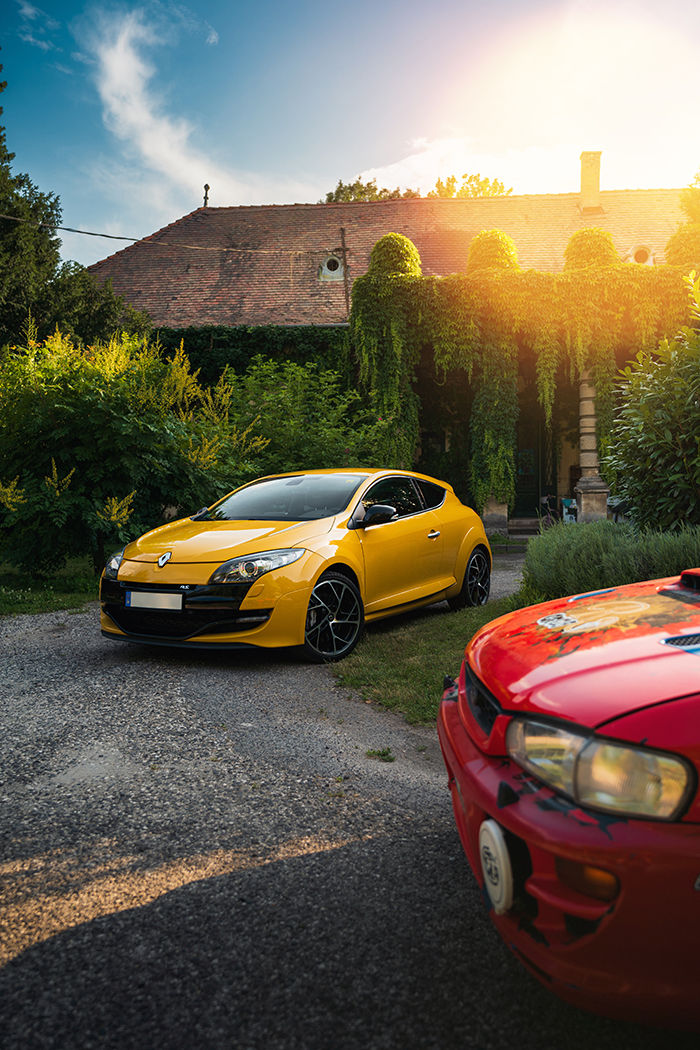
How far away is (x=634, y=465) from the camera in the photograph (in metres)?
6.48

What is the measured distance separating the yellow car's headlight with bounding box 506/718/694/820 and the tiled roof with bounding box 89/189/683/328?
66.1ft

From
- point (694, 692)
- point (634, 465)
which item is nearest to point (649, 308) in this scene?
point (634, 465)

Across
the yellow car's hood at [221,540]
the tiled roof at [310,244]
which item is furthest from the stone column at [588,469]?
the yellow car's hood at [221,540]

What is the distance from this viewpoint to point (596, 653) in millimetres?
1931

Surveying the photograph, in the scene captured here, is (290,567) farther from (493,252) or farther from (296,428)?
(493,252)

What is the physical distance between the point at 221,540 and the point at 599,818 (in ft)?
14.2

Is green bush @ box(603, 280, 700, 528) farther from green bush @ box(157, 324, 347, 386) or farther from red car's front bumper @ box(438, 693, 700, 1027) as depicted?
green bush @ box(157, 324, 347, 386)

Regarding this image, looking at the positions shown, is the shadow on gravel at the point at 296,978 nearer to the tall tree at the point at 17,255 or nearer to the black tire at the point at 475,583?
the black tire at the point at 475,583

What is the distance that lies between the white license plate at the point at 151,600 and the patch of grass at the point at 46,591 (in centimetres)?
273

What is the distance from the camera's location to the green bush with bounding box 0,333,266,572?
855 centimetres

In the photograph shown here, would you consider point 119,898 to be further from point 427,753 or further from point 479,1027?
point 427,753

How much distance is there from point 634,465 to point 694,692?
206 inches

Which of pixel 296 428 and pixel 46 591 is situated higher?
pixel 296 428

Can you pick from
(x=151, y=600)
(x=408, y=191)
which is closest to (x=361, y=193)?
(x=408, y=191)
